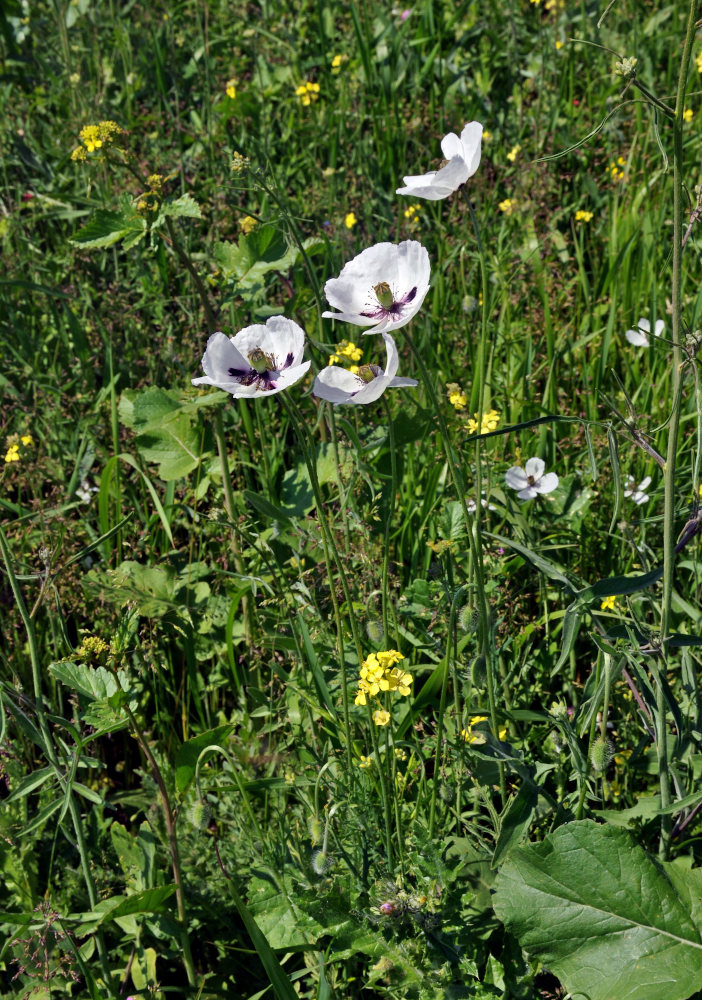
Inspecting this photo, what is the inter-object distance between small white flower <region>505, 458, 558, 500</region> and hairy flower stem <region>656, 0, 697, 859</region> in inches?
25.4

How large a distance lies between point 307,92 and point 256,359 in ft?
8.36

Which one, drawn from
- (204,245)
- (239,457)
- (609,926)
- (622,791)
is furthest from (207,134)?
(609,926)

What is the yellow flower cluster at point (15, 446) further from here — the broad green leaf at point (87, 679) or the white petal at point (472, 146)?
the white petal at point (472, 146)

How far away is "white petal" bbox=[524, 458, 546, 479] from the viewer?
2.09m

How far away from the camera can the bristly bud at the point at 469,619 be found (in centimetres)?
145

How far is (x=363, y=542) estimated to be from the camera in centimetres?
180

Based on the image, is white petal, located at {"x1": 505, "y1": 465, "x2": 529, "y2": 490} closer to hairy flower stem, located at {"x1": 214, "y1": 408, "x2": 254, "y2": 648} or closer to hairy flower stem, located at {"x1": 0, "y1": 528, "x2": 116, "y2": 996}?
hairy flower stem, located at {"x1": 214, "y1": 408, "x2": 254, "y2": 648}

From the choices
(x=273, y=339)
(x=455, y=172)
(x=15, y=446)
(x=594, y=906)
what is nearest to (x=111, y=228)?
(x=15, y=446)

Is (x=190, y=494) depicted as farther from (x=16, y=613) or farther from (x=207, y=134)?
(x=207, y=134)

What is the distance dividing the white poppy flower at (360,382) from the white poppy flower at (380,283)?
8 cm

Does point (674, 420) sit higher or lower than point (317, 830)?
higher

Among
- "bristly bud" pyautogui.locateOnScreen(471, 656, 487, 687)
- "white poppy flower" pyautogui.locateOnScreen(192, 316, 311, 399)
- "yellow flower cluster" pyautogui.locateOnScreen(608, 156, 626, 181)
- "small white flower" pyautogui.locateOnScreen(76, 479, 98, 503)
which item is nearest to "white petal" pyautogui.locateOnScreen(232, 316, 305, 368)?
"white poppy flower" pyautogui.locateOnScreen(192, 316, 311, 399)

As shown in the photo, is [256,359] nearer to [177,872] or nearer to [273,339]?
[273,339]

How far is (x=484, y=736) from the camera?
1441 millimetres
